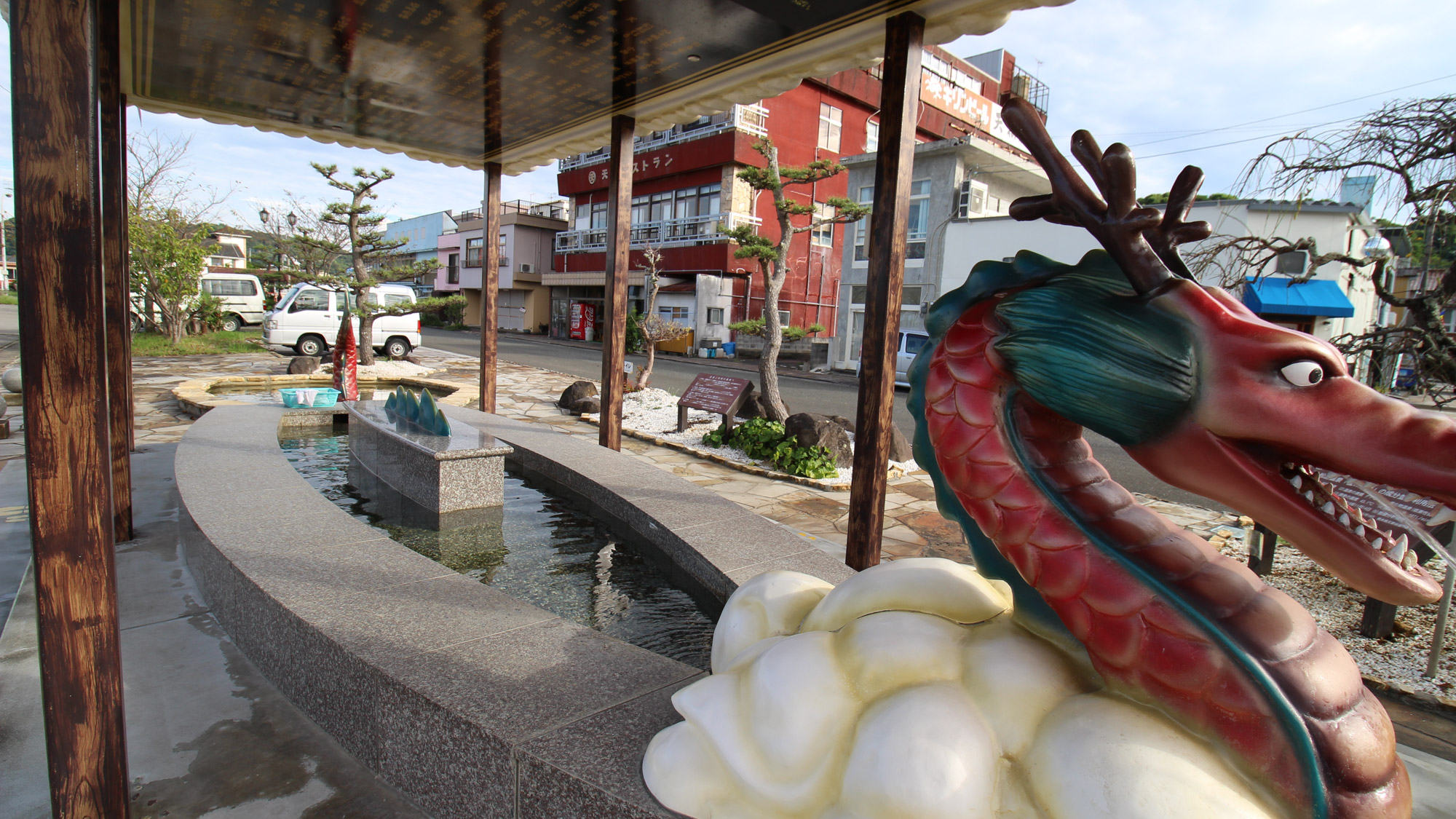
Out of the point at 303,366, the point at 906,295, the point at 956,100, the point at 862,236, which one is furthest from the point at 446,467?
the point at 956,100

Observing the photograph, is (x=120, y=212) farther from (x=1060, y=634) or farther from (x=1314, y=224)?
(x=1314, y=224)

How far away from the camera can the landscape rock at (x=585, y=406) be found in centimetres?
1100

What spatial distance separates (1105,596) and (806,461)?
239 inches

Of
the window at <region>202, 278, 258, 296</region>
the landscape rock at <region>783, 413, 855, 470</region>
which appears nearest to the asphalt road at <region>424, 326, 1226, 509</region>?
the landscape rock at <region>783, 413, 855, 470</region>

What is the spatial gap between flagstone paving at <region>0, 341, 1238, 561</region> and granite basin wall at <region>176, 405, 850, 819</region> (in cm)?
137

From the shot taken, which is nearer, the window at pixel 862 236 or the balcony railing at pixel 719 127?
the window at pixel 862 236

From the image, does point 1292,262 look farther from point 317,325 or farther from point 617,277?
point 317,325

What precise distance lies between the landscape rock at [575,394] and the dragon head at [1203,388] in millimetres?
10114

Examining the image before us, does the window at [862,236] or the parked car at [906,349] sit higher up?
the window at [862,236]

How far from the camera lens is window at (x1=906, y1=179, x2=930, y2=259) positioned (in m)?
20.6

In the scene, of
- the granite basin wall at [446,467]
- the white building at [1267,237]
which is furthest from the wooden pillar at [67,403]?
the white building at [1267,237]

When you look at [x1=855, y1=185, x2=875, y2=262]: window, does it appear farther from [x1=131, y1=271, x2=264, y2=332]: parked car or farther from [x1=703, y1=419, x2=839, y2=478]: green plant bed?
[x1=131, y1=271, x2=264, y2=332]: parked car

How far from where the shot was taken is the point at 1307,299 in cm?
1619

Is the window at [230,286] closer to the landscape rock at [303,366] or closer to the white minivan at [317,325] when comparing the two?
the white minivan at [317,325]
